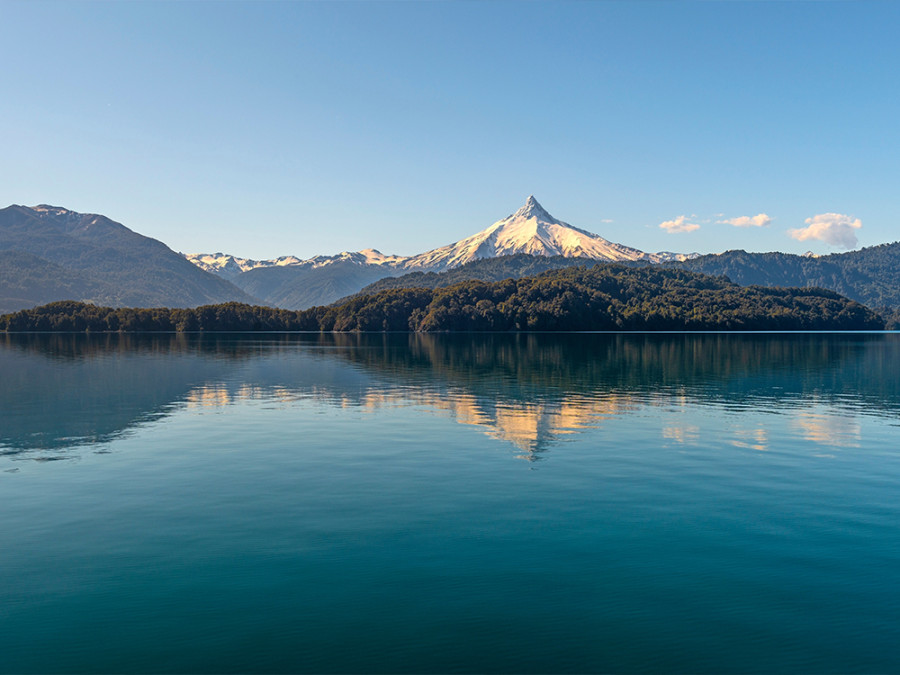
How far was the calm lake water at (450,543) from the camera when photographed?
1667 centimetres

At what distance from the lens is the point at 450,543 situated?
23.9 m

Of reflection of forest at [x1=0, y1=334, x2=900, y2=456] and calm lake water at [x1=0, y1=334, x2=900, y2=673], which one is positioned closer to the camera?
calm lake water at [x1=0, y1=334, x2=900, y2=673]

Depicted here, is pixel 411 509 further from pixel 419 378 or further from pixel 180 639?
pixel 419 378

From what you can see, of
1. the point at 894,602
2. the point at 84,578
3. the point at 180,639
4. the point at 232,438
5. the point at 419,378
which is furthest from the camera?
the point at 419,378

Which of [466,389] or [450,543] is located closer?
→ [450,543]

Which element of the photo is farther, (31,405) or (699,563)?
(31,405)

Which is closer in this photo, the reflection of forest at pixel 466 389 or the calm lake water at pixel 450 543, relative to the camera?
the calm lake water at pixel 450 543

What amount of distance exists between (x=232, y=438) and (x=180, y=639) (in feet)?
102

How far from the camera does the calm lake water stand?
16.7 metres

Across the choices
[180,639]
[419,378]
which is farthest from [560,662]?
[419,378]

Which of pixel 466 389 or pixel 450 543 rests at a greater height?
pixel 466 389

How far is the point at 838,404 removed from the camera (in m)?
65.6

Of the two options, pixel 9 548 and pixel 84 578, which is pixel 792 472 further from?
pixel 9 548

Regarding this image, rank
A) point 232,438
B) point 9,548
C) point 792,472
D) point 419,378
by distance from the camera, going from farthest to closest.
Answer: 1. point 419,378
2. point 232,438
3. point 792,472
4. point 9,548
